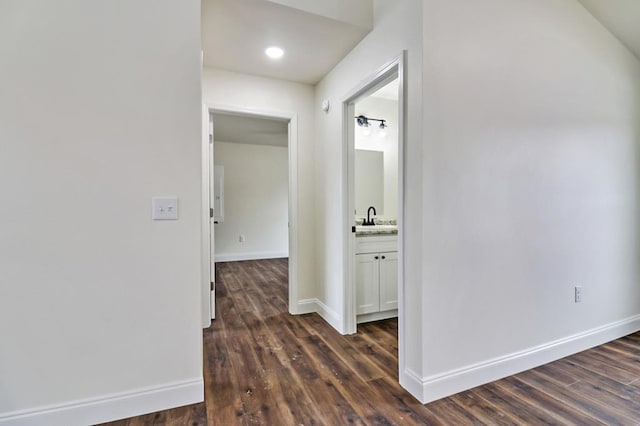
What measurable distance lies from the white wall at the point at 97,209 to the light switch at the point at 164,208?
0.04 m

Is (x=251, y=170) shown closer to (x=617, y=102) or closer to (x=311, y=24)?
(x=311, y=24)

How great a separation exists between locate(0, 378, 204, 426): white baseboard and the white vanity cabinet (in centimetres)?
158

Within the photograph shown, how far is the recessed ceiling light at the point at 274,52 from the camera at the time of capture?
252cm

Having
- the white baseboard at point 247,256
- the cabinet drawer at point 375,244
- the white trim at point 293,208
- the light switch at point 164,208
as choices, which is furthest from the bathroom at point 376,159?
the white baseboard at point 247,256

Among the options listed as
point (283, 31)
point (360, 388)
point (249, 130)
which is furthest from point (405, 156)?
point (249, 130)

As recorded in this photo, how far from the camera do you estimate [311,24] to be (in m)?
2.21

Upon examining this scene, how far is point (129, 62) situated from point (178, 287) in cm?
124

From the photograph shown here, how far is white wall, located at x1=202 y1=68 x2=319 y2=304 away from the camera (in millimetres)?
3027

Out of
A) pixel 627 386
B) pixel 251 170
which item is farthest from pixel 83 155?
pixel 251 170

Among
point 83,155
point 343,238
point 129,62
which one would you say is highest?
point 129,62

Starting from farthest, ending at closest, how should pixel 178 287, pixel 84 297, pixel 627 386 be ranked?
pixel 627 386, pixel 178 287, pixel 84 297

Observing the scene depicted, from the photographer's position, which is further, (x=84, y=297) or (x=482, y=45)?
→ (x=482, y=45)

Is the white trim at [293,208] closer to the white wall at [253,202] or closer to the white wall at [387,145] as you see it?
the white wall at [387,145]

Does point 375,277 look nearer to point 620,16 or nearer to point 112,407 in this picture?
point 112,407
